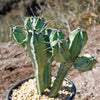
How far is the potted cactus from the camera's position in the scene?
3.62ft

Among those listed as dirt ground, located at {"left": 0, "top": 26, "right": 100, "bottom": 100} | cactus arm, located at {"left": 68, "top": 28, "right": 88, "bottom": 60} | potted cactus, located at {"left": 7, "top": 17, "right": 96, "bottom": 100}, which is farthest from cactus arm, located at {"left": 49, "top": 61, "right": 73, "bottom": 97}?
dirt ground, located at {"left": 0, "top": 26, "right": 100, "bottom": 100}

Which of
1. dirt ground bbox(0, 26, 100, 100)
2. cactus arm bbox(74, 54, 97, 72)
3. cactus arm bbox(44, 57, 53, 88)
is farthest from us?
dirt ground bbox(0, 26, 100, 100)

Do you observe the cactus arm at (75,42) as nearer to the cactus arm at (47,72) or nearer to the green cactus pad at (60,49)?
the green cactus pad at (60,49)

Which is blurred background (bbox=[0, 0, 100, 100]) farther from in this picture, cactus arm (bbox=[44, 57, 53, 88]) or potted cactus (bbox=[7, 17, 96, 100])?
cactus arm (bbox=[44, 57, 53, 88])

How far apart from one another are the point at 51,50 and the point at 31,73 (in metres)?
1.11

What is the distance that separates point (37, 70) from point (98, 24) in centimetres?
263

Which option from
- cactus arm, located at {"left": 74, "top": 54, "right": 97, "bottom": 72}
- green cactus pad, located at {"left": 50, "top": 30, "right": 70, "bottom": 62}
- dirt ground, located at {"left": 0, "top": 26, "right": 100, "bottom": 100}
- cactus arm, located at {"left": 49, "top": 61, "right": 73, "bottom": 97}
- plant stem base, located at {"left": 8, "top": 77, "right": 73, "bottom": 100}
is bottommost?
dirt ground, located at {"left": 0, "top": 26, "right": 100, "bottom": 100}

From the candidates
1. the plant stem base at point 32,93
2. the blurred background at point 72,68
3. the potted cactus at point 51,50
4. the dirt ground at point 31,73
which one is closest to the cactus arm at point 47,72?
the potted cactus at point 51,50

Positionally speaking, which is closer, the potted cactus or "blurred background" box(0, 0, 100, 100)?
the potted cactus

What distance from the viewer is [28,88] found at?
1582 mm

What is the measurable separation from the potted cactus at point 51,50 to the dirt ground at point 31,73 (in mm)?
454

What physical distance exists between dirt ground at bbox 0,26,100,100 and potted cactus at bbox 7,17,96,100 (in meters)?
0.45

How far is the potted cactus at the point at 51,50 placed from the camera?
1.10 metres

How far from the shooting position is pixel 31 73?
2.28 m
